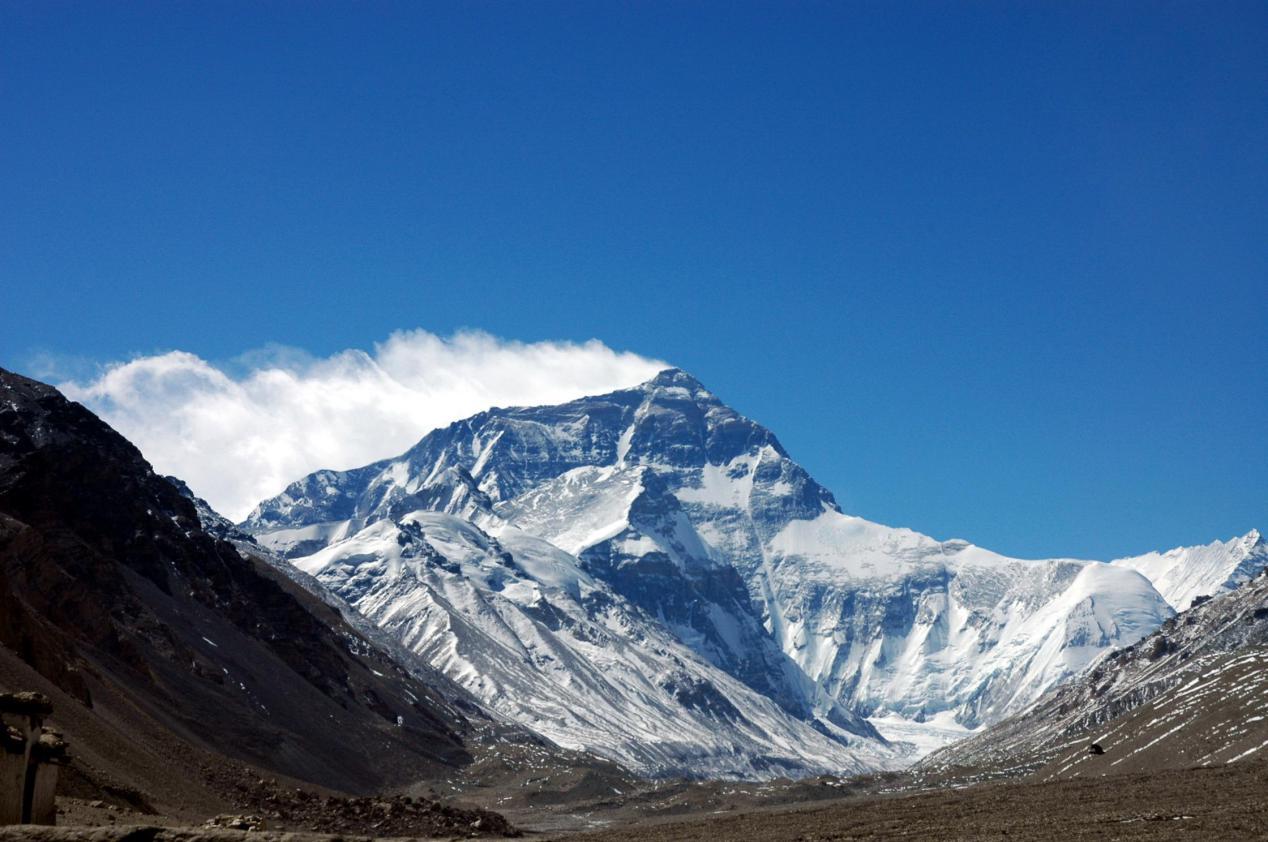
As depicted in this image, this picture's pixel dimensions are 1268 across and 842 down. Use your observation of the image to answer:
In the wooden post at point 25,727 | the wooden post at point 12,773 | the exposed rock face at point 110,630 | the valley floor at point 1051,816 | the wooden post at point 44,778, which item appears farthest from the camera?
the exposed rock face at point 110,630

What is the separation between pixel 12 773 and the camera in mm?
30625

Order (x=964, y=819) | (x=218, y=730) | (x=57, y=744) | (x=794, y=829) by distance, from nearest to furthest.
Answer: (x=57, y=744), (x=964, y=819), (x=794, y=829), (x=218, y=730)

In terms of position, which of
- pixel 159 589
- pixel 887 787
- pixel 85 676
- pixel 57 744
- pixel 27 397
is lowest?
pixel 887 787

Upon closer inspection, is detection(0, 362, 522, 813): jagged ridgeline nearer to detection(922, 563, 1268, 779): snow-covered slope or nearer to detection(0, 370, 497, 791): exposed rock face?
detection(0, 370, 497, 791): exposed rock face

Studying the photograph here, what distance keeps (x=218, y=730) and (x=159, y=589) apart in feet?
163

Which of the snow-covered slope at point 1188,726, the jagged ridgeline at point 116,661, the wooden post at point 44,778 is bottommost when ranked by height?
the snow-covered slope at point 1188,726

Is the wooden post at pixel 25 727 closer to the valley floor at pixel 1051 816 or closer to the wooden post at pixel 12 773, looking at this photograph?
the wooden post at pixel 12 773

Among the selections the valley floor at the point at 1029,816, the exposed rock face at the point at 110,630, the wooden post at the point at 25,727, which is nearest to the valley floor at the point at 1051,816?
the valley floor at the point at 1029,816

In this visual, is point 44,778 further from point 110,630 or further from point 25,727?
point 110,630

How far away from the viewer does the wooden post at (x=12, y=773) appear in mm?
30406

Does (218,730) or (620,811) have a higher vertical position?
(218,730)

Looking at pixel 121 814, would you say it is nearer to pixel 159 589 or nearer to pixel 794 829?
pixel 794 829

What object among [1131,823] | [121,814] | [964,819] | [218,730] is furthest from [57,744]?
[218,730]

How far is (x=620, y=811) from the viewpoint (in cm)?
19425
